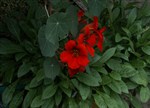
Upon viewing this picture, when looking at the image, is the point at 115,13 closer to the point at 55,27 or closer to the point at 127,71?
the point at 127,71

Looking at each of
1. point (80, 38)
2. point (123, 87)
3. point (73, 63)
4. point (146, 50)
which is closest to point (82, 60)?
point (73, 63)

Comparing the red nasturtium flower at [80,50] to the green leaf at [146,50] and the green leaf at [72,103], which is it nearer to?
the green leaf at [72,103]

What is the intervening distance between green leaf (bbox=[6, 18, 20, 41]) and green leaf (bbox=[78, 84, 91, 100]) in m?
0.69

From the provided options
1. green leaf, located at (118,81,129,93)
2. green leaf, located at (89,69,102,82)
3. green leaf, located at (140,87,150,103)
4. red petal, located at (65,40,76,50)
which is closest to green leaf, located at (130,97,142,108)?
green leaf, located at (140,87,150,103)

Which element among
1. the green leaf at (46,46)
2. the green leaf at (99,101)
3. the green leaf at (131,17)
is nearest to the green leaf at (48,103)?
the green leaf at (99,101)

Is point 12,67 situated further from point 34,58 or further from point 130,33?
point 130,33

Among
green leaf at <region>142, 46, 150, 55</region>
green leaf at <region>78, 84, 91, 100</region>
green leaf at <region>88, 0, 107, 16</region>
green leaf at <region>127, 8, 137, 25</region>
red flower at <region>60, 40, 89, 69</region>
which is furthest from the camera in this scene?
green leaf at <region>127, 8, 137, 25</region>

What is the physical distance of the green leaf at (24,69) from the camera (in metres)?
3.17

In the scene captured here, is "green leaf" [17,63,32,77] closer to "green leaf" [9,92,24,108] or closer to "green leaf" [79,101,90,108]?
"green leaf" [9,92,24,108]

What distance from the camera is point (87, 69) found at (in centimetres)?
291

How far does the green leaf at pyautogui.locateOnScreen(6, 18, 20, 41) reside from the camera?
11.1ft

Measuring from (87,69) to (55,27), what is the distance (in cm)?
84

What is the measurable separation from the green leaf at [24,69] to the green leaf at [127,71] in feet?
2.51

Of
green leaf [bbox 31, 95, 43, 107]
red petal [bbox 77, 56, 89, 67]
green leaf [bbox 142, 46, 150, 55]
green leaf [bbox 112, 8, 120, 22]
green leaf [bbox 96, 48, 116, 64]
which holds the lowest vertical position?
green leaf [bbox 31, 95, 43, 107]
